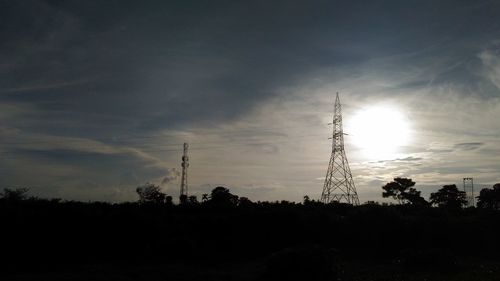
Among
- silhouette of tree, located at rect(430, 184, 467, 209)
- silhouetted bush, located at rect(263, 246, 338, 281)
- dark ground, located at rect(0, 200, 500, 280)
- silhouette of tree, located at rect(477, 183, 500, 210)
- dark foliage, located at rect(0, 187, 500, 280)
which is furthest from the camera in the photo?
silhouette of tree, located at rect(430, 184, 467, 209)

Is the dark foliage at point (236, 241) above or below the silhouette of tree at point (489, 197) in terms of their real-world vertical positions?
below

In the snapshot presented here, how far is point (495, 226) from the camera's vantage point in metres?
34.8

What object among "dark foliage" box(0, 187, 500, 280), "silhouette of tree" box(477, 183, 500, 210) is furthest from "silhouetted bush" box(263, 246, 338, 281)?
"silhouette of tree" box(477, 183, 500, 210)

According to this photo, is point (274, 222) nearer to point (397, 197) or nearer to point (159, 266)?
point (159, 266)

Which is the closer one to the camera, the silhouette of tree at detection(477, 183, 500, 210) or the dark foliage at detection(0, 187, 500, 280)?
the dark foliage at detection(0, 187, 500, 280)

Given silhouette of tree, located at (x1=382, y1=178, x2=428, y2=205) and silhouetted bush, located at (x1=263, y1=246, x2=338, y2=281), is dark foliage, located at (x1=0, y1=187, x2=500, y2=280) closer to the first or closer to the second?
silhouetted bush, located at (x1=263, y1=246, x2=338, y2=281)

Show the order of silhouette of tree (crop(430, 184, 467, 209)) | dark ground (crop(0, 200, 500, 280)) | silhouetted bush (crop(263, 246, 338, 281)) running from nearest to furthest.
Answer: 1. silhouetted bush (crop(263, 246, 338, 281))
2. dark ground (crop(0, 200, 500, 280))
3. silhouette of tree (crop(430, 184, 467, 209))

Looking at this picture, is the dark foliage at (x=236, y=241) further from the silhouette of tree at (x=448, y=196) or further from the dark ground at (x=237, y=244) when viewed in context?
the silhouette of tree at (x=448, y=196)

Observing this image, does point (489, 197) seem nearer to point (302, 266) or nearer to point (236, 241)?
point (236, 241)

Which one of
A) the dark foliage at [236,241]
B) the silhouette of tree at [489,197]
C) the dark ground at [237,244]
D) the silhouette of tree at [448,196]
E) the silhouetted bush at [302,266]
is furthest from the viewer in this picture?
the silhouette of tree at [448,196]

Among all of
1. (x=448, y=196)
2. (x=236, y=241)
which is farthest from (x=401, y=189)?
(x=236, y=241)

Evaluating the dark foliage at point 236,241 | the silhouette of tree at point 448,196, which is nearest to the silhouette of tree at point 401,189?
the silhouette of tree at point 448,196

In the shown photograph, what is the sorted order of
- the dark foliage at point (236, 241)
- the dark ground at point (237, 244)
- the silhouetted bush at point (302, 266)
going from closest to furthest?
1. the silhouetted bush at point (302, 266)
2. the dark ground at point (237, 244)
3. the dark foliage at point (236, 241)

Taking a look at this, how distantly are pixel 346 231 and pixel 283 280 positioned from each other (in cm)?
1527
